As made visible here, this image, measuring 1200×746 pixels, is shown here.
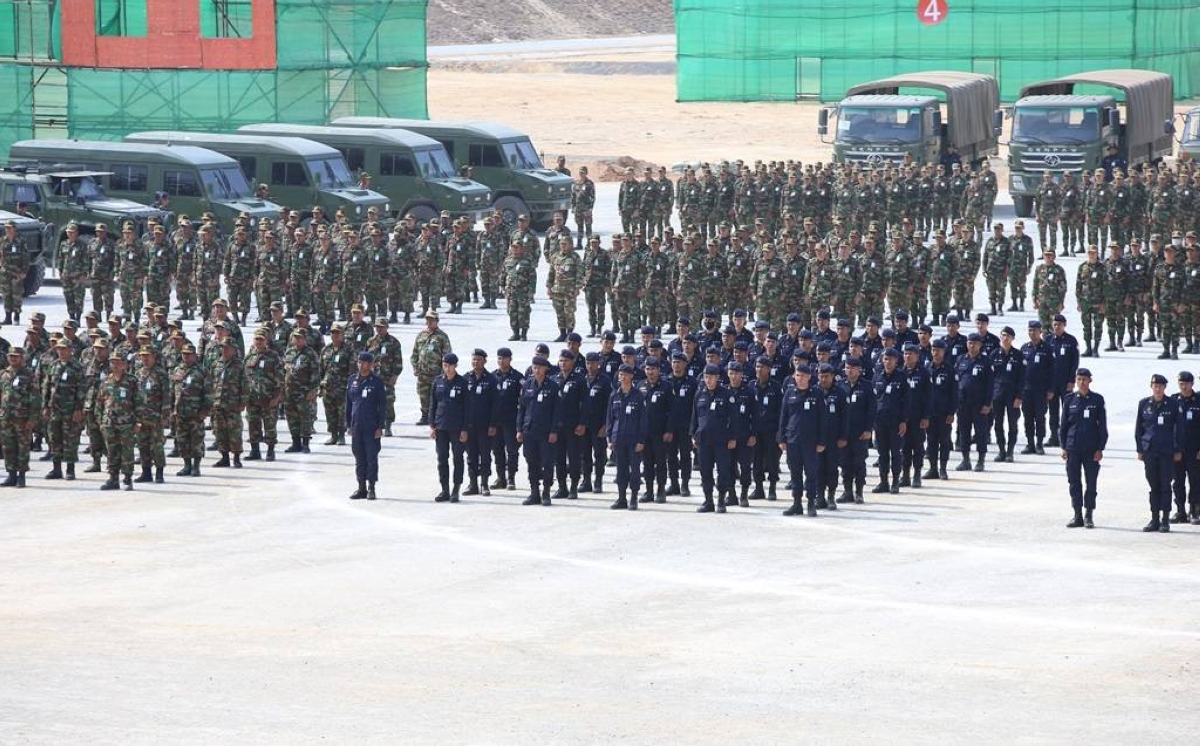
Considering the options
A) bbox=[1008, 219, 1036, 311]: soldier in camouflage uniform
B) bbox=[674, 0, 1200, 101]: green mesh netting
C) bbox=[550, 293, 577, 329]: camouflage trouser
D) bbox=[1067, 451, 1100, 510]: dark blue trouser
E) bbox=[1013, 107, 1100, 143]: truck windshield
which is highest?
bbox=[674, 0, 1200, 101]: green mesh netting

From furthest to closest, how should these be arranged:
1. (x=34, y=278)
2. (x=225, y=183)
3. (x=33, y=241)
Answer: (x=225, y=183)
(x=34, y=278)
(x=33, y=241)

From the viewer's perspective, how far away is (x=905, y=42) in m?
58.4

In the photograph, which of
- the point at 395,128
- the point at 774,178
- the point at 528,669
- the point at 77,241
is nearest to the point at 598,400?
the point at 528,669

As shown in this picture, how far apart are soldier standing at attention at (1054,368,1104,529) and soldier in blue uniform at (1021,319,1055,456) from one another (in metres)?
2.97

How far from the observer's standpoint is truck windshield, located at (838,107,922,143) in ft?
130

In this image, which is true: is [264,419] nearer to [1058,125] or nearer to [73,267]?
[73,267]

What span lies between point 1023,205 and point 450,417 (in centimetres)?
2357

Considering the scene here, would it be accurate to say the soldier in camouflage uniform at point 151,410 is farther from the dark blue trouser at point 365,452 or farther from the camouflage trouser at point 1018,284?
the camouflage trouser at point 1018,284

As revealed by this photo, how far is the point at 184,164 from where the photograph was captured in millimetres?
32562

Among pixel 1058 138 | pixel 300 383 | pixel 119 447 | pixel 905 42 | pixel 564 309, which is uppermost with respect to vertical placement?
pixel 905 42

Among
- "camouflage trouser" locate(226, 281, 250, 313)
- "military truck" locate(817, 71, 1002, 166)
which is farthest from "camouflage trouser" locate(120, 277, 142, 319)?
"military truck" locate(817, 71, 1002, 166)

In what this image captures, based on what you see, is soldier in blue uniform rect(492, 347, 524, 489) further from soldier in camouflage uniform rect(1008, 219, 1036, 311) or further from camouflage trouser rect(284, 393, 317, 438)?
soldier in camouflage uniform rect(1008, 219, 1036, 311)

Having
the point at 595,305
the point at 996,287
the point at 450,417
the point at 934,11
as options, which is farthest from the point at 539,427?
the point at 934,11

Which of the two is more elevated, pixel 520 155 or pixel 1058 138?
pixel 1058 138
